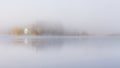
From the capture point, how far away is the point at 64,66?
13.8ft

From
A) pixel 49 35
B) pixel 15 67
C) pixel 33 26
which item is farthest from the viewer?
pixel 49 35

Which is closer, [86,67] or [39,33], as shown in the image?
[86,67]

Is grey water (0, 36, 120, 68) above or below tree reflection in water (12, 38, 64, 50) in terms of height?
above

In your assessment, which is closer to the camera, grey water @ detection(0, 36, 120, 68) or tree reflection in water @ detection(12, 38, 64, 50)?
grey water @ detection(0, 36, 120, 68)

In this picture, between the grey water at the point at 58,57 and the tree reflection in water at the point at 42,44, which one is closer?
the grey water at the point at 58,57

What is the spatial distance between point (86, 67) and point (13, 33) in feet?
62.6

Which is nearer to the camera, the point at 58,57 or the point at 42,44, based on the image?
the point at 58,57

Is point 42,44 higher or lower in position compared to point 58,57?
lower

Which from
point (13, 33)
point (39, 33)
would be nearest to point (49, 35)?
point (39, 33)

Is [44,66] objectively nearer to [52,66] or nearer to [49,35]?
[52,66]

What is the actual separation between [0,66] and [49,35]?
66.4 ft

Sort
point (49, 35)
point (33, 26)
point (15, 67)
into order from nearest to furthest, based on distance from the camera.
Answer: point (15, 67) → point (33, 26) → point (49, 35)

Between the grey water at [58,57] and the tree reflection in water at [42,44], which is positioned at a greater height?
the grey water at [58,57]

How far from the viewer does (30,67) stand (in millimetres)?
4023
